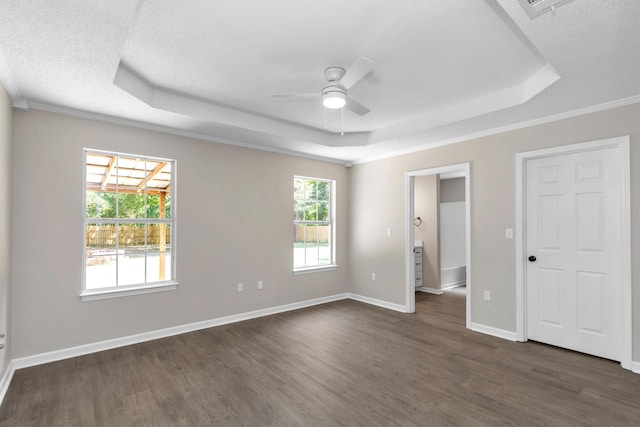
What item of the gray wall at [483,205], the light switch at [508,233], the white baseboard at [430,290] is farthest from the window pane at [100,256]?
the white baseboard at [430,290]

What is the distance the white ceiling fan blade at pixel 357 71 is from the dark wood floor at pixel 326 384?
250 centimetres

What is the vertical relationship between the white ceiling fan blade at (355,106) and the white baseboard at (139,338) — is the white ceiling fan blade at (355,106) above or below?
above

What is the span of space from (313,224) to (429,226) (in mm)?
2503

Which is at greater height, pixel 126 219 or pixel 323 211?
pixel 323 211

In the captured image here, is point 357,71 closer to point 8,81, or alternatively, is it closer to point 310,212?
point 8,81

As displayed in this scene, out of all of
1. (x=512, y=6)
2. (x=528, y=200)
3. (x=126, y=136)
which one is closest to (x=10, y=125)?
(x=126, y=136)

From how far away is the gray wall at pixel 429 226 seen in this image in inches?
253

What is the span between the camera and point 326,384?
279 centimetres

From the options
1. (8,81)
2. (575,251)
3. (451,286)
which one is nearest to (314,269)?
(451,286)

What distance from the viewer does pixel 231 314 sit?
14.8 feet

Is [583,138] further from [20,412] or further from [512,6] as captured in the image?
[20,412]

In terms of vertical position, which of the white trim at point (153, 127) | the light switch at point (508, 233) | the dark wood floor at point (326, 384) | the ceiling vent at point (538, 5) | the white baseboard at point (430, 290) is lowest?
the white baseboard at point (430, 290)

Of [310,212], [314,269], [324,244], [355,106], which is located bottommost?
[314,269]

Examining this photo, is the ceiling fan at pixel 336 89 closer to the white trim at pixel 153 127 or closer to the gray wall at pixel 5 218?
the white trim at pixel 153 127
